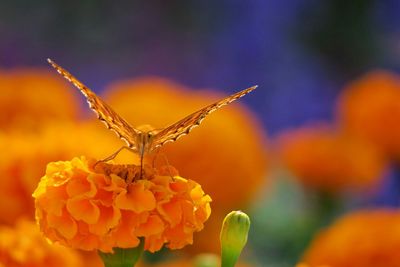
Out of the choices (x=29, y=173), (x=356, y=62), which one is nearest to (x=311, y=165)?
(x=29, y=173)

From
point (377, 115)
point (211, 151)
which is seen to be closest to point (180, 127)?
point (211, 151)

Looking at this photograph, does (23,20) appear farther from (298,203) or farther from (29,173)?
(29,173)

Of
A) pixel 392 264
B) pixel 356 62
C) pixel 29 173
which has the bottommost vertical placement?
pixel 392 264

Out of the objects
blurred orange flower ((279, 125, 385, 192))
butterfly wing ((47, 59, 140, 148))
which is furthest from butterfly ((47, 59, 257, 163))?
blurred orange flower ((279, 125, 385, 192))

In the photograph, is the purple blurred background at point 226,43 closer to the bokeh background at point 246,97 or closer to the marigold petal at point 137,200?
the bokeh background at point 246,97

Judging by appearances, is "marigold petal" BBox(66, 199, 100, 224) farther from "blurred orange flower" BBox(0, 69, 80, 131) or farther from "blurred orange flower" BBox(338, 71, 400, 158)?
"blurred orange flower" BBox(338, 71, 400, 158)

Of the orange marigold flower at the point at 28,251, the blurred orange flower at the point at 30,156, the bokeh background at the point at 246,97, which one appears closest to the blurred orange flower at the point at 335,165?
the bokeh background at the point at 246,97
